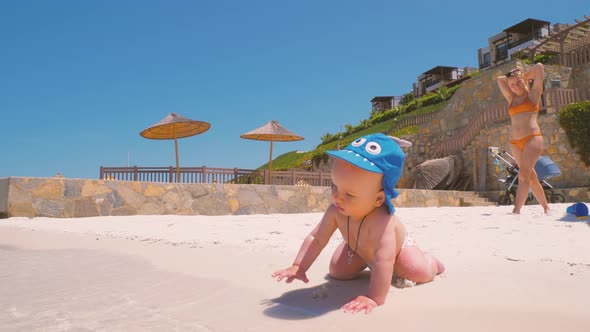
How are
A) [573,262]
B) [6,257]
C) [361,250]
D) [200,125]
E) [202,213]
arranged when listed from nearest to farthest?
[361,250] → [573,262] → [6,257] → [202,213] → [200,125]

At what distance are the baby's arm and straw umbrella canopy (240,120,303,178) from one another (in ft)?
35.1

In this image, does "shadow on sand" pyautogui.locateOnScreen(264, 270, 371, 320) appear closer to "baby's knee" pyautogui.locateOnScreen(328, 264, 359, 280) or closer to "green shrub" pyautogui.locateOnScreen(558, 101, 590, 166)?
"baby's knee" pyautogui.locateOnScreen(328, 264, 359, 280)

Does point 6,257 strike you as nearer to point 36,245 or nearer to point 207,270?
point 36,245

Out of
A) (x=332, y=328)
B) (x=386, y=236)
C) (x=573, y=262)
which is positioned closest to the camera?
(x=332, y=328)

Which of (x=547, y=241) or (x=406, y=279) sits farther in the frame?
(x=547, y=241)

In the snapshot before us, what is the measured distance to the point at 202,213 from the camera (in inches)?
309

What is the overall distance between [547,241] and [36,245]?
200 inches

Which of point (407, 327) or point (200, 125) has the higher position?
point (200, 125)

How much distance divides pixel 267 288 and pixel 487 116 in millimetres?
14921

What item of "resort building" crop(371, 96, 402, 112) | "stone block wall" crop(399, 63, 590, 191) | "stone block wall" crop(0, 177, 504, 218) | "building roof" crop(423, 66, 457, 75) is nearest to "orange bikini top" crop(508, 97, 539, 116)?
"stone block wall" crop(0, 177, 504, 218)

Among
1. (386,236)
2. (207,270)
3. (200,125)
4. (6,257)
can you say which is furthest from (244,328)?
(200,125)

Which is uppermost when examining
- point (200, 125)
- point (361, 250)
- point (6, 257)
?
point (200, 125)

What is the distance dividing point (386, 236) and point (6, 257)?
3.45 meters

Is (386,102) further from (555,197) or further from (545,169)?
(545,169)
